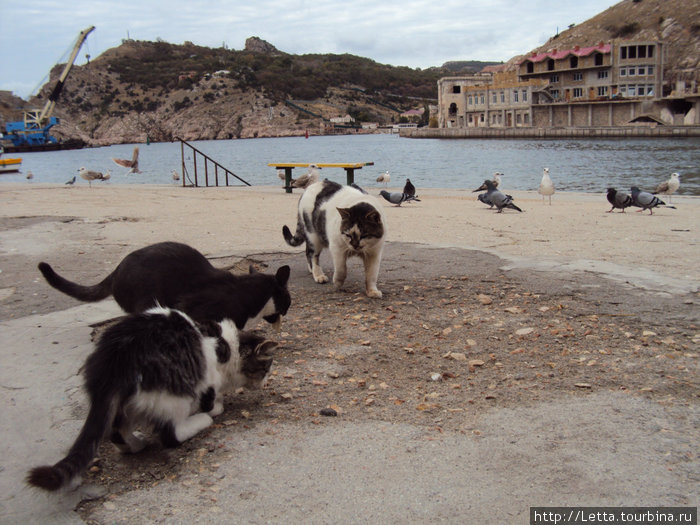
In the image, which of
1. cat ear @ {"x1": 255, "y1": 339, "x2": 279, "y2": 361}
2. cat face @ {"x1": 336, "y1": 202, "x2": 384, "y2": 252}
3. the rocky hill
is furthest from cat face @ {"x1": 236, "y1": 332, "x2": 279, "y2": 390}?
the rocky hill

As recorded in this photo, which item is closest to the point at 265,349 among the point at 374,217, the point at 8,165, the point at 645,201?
the point at 374,217

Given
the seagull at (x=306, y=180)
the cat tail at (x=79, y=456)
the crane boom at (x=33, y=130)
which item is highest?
the crane boom at (x=33, y=130)

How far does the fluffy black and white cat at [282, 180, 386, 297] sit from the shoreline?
121cm

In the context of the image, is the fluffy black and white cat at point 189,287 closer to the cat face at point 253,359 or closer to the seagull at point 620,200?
the cat face at point 253,359

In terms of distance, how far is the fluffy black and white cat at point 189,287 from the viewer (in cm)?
343

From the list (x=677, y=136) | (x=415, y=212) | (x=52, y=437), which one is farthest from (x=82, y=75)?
(x=52, y=437)

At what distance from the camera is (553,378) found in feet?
10.4

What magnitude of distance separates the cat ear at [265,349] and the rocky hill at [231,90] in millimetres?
93805

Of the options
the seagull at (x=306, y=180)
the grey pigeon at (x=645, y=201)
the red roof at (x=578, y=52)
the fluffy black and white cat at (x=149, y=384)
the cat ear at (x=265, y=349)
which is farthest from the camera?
the red roof at (x=578, y=52)

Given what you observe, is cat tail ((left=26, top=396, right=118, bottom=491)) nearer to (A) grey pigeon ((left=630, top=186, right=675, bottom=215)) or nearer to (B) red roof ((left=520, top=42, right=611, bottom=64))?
(A) grey pigeon ((left=630, top=186, right=675, bottom=215))

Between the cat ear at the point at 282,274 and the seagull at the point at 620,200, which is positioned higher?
the cat ear at the point at 282,274

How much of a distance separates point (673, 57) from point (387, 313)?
99464 mm

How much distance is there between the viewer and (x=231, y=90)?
3903 inches

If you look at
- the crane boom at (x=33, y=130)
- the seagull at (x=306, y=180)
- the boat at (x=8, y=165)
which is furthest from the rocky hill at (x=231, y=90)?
the seagull at (x=306, y=180)
